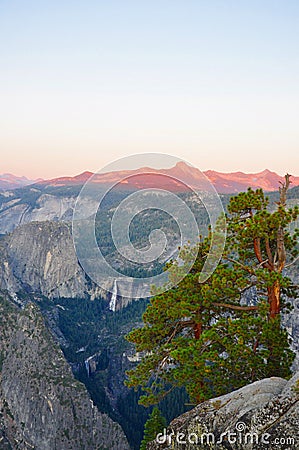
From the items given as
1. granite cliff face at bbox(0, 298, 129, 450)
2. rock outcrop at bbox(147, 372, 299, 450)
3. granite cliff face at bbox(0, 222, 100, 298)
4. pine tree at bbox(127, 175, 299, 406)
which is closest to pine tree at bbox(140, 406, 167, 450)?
pine tree at bbox(127, 175, 299, 406)

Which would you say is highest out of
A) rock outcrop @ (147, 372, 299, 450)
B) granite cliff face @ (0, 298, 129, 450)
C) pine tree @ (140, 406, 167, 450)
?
rock outcrop @ (147, 372, 299, 450)

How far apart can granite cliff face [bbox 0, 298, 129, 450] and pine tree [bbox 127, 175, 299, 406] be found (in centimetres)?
4414

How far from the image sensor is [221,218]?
56.9 feet

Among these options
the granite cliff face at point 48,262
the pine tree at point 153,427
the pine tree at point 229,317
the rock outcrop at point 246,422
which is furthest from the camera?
the granite cliff face at point 48,262

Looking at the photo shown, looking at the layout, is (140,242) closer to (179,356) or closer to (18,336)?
(18,336)

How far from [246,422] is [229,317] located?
5.79m

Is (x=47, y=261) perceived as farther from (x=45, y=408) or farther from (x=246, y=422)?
(x=246, y=422)

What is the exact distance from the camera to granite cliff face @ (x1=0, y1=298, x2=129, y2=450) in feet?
182

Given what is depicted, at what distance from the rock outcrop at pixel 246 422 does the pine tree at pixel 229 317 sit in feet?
9.53

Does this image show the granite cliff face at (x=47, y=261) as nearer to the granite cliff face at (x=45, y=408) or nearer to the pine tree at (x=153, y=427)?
the granite cliff face at (x=45, y=408)

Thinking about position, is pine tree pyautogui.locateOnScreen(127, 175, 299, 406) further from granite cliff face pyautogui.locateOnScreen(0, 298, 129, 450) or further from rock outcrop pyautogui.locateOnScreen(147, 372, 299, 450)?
granite cliff face pyautogui.locateOnScreen(0, 298, 129, 450)

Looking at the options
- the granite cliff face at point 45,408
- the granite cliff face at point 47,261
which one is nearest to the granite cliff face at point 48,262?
the granite cliff face at point 47,261

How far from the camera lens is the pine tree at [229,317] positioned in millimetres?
15797

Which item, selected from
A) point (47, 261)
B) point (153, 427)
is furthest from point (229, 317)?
point (47, 261)
